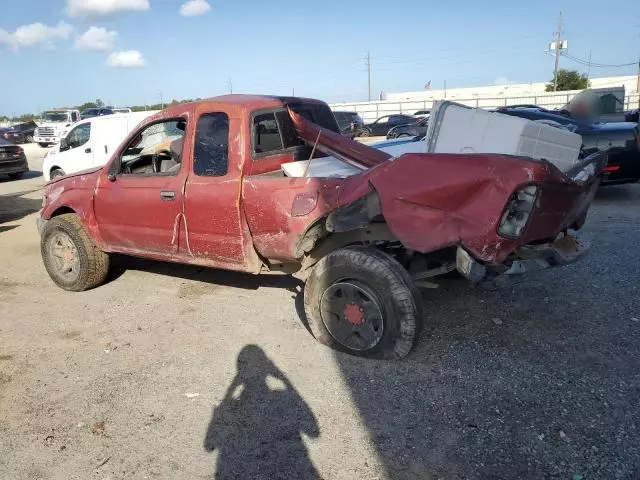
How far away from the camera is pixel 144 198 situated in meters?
5.09

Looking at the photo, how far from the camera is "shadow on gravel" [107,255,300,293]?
585 cm

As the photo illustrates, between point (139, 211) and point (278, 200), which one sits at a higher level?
point (278, 200)

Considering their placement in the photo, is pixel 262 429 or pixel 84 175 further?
pixel 84 175

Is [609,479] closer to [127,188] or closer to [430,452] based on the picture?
[430,452]

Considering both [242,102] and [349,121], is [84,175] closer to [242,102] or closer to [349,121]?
[242,102]

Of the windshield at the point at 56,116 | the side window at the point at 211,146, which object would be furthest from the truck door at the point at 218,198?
the windshield at the point at 56,116

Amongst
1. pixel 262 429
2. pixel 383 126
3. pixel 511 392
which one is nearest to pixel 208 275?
pixel 262 429

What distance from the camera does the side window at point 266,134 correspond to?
15.1 ft

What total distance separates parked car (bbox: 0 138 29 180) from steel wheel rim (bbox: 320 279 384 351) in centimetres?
1676

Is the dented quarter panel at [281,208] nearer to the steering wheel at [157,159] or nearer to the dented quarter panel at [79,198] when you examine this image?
the steering wheel at [157,159]

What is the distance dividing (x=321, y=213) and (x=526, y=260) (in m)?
1.51

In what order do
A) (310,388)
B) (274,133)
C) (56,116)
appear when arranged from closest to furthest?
1. (310,388)
2. (274,133)
3. (56,116)

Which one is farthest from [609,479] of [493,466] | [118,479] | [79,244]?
[79,244]

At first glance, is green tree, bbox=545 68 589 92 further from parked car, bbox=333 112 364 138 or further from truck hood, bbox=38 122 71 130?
truck hood, bbox=38 122 71 130
